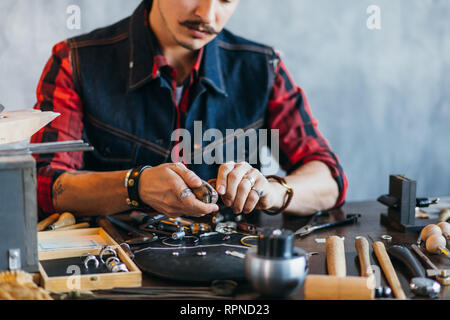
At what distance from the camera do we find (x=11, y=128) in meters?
1.10

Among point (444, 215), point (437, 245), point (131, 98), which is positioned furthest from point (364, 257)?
point (131, 98)

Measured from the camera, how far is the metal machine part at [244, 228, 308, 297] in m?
0.92

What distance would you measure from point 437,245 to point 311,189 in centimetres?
58

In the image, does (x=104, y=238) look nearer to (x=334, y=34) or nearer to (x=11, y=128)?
(x=11, y=128)

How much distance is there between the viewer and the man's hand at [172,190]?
1326 millimetres

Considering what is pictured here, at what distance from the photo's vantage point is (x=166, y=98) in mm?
2002

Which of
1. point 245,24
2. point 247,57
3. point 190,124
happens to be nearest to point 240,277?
point 190,124

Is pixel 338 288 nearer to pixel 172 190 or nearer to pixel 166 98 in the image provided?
pixel 172 190

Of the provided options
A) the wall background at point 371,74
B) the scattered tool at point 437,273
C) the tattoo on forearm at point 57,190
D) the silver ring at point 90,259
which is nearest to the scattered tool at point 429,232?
the scattered tool at point 437,273

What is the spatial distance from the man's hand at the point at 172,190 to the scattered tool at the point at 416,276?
0.44 metres

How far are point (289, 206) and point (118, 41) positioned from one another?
3.09ft

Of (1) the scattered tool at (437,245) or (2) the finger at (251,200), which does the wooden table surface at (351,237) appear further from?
(2) the finger at (251,200)
